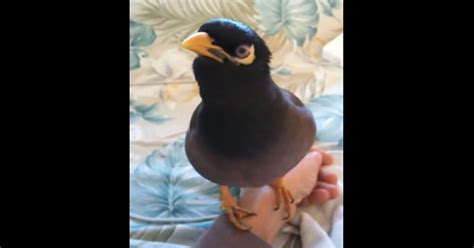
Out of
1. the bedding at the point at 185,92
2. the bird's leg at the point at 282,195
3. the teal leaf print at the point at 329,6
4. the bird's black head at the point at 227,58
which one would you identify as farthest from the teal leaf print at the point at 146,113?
the teal leaf print at the point at 329,6

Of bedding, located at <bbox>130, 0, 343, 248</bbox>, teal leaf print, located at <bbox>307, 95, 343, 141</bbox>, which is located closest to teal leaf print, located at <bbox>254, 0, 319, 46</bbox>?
bedding, located at <bbox>130, 0, 343, 248</bbox>

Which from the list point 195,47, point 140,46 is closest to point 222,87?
point 195,47

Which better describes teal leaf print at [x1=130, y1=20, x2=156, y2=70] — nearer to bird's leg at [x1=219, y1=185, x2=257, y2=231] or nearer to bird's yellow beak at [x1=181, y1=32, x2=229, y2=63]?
bird's yellow beak at [x1=181, y1=32, x2=229, y2=63]

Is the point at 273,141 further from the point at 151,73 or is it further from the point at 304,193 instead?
the point at 151,73

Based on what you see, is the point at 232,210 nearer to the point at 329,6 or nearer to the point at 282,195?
the point at 282,195

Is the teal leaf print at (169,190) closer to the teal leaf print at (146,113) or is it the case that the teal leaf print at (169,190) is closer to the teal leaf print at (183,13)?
the teal leaf print at (146,113)
